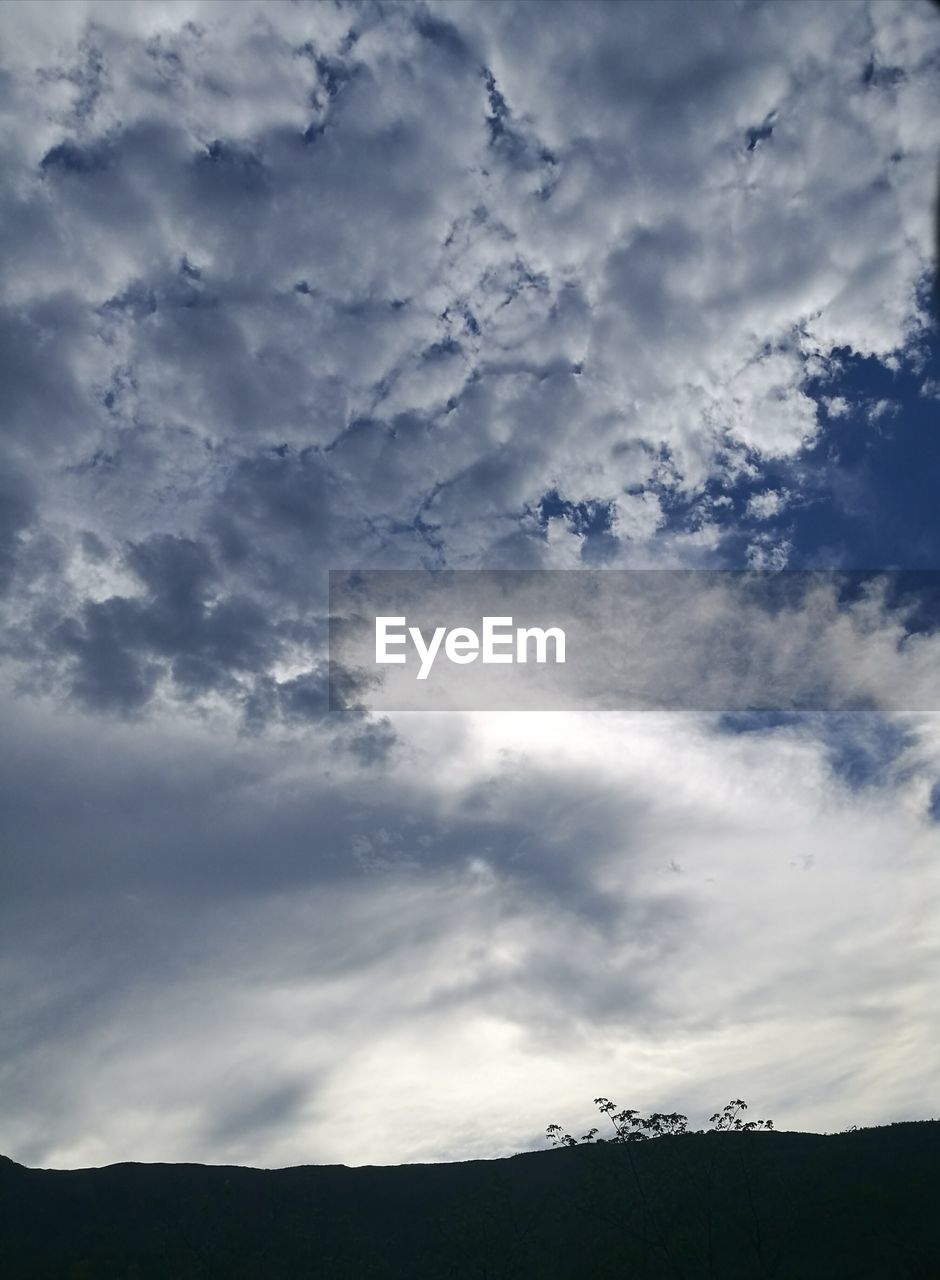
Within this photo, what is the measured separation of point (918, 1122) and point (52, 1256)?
378ft

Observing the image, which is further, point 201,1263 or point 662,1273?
point 201,1263

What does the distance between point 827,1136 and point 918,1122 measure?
1253 cm

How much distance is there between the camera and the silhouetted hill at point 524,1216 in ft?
266

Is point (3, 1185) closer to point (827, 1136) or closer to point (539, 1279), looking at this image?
point (539, 1279)

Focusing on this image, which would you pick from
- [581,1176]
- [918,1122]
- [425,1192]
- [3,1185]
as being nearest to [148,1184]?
[3,1185]

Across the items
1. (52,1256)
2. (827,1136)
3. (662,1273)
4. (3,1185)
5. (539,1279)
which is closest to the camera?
(662,1273)

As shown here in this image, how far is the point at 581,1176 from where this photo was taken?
13100 centimetres

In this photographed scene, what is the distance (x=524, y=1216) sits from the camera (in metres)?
118

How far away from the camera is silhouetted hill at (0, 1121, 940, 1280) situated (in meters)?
81.1

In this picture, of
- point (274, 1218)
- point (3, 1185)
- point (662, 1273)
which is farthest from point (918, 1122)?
point (3, 1185)

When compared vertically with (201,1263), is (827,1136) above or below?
above

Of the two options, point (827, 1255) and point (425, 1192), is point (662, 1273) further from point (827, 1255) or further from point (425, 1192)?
point (425, 1192)

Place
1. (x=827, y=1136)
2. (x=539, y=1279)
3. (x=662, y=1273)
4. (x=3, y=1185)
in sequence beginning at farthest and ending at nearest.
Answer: (x=3, y=1185), (x=827, y=1136), (x=539, y=1279), (x=662, y=1273)

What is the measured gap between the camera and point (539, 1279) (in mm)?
91500
